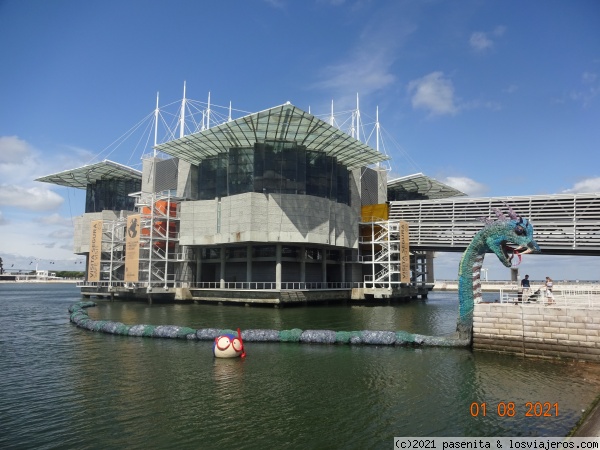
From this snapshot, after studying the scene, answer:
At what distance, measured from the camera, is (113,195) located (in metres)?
87.7

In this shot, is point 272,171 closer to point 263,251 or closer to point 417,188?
point 263,251

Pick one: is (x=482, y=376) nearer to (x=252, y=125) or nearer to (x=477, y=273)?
(x=477, y=273)

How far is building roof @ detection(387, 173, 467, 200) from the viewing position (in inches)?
3243

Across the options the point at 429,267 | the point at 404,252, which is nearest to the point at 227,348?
the point at 404,252

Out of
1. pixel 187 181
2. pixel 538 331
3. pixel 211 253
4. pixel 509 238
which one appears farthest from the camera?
pixel 187 181

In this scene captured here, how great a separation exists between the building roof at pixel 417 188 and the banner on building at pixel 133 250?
4806 centimetres

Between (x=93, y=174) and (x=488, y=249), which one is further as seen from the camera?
(x=93, y=174)

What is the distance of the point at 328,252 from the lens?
70.3 meters

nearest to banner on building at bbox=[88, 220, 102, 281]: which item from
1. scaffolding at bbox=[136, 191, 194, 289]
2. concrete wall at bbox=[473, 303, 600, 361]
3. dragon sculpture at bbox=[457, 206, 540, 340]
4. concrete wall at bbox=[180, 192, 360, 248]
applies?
scaffolding at bbox=[136, 191, 194, 289]

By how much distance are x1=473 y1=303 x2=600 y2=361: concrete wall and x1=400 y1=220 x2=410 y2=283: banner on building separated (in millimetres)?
41917

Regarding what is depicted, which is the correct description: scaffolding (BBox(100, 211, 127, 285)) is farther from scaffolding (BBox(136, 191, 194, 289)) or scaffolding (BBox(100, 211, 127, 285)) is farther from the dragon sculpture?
the dragon sculpture

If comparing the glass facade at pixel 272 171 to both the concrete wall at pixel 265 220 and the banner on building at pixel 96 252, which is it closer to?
the concrete wall at pixel 265 220

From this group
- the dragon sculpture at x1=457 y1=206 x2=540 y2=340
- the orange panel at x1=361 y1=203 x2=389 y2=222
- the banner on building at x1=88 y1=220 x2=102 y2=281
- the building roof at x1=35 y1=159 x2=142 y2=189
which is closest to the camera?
the dragon sculpture at x1=457 y1=206 x2=540 y2=340

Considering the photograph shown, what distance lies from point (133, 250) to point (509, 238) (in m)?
56.0
